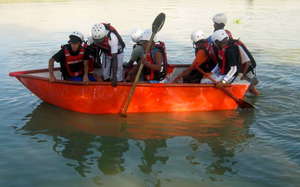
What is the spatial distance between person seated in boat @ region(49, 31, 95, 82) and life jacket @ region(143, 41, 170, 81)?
123 centimetres

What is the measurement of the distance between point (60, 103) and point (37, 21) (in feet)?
56.1

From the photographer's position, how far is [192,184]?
14.9 ft

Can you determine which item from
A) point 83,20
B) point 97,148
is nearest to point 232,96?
point 97,148

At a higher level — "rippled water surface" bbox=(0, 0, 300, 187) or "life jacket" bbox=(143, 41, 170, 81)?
"life jacket" bbox=(143, 41, 170, 81)

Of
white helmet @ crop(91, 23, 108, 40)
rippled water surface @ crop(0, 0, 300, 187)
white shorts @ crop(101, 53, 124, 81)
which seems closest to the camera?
rippled water surface @ crop(0, 0, 300, 187)

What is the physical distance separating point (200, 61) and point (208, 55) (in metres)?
0.22

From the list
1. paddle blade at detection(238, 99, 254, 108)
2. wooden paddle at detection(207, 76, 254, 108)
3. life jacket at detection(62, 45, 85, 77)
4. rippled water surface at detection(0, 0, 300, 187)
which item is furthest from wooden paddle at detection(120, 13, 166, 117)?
paddle blade at detection(238, 99, 254, 108)

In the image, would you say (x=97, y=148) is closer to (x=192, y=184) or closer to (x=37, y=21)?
(x=192, y=184)

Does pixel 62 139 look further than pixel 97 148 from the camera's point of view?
Yes

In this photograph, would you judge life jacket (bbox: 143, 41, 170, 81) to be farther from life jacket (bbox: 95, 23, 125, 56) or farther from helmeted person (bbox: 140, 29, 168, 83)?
life jacket (bbox: 95, 23, 125, 56)

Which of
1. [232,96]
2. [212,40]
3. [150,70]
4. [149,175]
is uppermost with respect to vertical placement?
[212,40]

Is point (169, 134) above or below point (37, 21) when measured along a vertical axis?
below

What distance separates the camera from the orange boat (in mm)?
6551

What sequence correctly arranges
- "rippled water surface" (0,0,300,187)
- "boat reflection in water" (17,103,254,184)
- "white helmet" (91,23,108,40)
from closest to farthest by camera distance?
"rippled water surface" (0,0,300,187)
"boat reflection in water" (17,103,254,184)
"white helmet" (91,23,108,40)
